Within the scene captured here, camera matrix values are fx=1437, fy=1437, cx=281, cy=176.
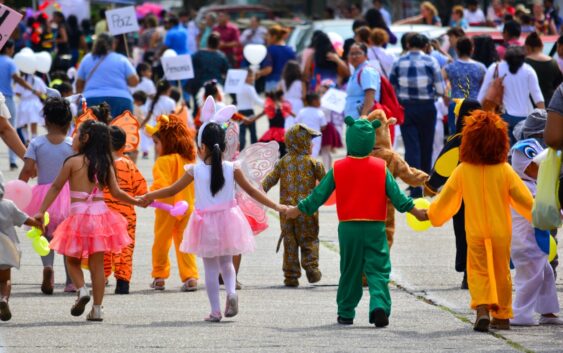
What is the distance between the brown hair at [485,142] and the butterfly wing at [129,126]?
3456mm

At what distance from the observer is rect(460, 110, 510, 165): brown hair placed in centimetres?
851

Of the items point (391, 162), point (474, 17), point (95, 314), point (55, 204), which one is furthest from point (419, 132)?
point (474, 17)

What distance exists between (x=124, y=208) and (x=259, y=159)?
3.47 ft

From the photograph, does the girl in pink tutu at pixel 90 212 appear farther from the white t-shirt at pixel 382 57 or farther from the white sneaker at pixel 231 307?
the white t-shirt at pixel 382 57

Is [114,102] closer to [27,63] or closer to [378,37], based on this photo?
[378,37]

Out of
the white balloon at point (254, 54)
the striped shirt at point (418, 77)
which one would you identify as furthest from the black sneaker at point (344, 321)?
the white balloon at point (254, 54)

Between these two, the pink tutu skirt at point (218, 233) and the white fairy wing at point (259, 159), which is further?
the white fairy wing at point (259, 159)

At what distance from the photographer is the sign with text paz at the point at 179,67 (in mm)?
20062

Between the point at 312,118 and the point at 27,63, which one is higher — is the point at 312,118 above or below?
below

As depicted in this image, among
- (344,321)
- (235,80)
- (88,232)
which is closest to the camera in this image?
(344,321)

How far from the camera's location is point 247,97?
1998cm

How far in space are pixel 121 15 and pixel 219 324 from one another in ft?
34.7

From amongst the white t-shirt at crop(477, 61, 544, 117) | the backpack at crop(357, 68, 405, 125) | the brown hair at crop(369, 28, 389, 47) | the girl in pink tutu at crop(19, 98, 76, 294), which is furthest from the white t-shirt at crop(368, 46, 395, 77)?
the girl in pink tutu at crop(19, 98, 76, 294)

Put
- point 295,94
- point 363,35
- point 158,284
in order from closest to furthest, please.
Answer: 1. point 158,284
2. point 363,35
3. point 295,94
